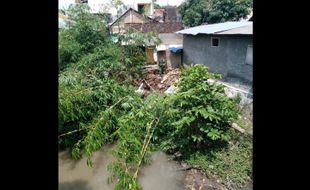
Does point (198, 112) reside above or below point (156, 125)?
above

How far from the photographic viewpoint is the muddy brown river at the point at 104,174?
17.5ft

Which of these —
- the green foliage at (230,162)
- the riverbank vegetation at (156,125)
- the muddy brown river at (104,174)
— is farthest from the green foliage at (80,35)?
the green foliage at (230,162)

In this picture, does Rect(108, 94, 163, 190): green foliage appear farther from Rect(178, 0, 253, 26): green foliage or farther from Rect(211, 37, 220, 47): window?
Rect(178, 0, 253, 26): green foliage

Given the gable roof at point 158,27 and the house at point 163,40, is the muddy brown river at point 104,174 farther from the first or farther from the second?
the gable roof at point 158,27

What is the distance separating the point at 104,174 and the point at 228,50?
22.9ft

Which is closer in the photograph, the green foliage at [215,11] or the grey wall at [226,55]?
the grey wall at [226,55]

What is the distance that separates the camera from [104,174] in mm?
5762

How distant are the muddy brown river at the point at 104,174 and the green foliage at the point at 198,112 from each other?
500 millimetres

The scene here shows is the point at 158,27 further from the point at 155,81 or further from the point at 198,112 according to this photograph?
the point at 198,112

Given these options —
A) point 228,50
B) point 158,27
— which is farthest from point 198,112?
point 158,27

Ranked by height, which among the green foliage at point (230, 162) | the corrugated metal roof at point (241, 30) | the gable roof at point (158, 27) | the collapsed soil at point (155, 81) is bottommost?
the green foliage at point (230, 162)
